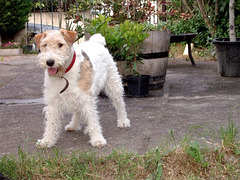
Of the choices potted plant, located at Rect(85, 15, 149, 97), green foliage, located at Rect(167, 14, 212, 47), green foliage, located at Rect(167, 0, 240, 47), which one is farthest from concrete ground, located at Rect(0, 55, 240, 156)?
green foliage, located at Rect(167, 14, 212, 47)

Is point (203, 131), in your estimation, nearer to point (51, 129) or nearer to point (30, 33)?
point (51, 129)

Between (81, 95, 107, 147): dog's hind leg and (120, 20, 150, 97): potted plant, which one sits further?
(120, 20, 150, 97): potted plant

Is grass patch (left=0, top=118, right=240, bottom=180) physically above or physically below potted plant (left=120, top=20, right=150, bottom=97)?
below

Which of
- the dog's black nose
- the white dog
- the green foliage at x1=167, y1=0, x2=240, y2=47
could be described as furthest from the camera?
the green foliage at x1=167, y1=0, x2=240, y2=47

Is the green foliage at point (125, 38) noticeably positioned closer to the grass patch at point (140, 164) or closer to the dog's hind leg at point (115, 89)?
the dog's hind leg at point (115, 89)

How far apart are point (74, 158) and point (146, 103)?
7.19ft

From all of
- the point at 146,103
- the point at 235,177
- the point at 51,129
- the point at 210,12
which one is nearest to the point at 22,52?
the point at 210,12

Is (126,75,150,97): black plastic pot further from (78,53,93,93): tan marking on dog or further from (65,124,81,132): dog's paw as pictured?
(78,53,93,93): tan marking on dog

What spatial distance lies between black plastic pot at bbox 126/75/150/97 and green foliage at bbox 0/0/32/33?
239 inches

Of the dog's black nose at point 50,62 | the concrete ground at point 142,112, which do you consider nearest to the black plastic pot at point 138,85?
the concrete ground at point 142,112

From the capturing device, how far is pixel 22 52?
10508mm

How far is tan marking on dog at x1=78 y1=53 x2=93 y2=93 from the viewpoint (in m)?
3.42

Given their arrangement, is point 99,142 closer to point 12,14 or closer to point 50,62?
point 50,62

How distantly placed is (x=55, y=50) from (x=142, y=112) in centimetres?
173
